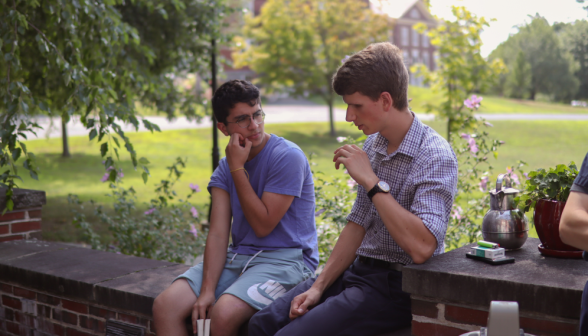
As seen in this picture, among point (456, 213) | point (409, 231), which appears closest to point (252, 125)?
point (409, 231)

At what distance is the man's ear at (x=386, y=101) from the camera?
7.17 ft

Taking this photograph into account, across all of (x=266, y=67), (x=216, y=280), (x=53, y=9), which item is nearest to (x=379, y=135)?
(x=216, y=280)

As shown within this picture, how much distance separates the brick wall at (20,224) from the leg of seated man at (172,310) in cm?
212


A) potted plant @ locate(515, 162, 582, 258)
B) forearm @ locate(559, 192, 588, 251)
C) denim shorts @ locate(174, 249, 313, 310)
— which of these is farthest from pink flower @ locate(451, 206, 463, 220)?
forearm @ locate(559, 192, 588, 251)

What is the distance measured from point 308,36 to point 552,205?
22.3 meters

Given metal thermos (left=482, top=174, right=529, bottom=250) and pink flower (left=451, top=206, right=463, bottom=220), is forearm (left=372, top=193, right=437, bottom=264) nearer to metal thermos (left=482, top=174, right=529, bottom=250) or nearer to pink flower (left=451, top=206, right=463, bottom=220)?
metal thermos (left=482, top=174, right=529, bottom=250)

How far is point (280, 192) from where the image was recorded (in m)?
2.64

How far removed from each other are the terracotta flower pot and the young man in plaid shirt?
0.41m

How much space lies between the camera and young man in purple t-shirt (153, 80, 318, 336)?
2.50m

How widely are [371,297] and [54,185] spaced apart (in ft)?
43.7

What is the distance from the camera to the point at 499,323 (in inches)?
48.9

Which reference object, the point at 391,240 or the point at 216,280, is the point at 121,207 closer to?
the point at 216,280

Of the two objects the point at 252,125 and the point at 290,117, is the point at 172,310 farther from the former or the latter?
the point at 290,117

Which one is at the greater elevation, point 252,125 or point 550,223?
point 252,125
